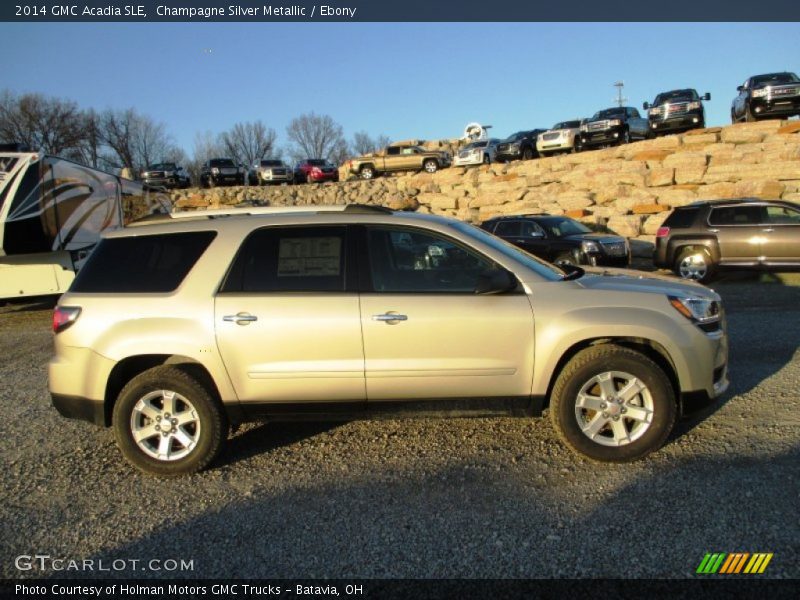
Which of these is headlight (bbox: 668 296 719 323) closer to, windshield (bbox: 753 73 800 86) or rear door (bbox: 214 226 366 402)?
rear door (bbox: 214 226 366 402)

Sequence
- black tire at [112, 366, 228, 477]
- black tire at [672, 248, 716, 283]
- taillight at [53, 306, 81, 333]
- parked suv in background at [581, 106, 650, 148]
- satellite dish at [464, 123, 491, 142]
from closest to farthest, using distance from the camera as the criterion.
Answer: black tire at [112, 366, 228, 477], taillight at [53, 306, 81, 333], black tire at [672, 248, 716, 283], parked suv in background at [581, 106, 650, 148], satellite dish at [464, 123, 491, 142]

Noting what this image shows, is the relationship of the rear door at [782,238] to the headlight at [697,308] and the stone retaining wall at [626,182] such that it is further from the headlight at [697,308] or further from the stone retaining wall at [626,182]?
the headlight at [697,308]

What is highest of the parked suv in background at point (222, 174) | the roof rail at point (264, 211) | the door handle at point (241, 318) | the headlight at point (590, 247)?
the parked suv in background at point (222, 174)

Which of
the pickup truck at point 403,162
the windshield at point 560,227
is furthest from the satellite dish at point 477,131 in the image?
the windshield at point 560,227

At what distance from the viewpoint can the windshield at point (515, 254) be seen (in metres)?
4.23

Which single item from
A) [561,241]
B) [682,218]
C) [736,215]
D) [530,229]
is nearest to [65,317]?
[561,241]

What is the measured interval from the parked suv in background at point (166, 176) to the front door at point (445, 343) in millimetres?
29697

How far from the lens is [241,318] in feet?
13.1

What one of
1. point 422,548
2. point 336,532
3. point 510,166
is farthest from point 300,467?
point 510,166

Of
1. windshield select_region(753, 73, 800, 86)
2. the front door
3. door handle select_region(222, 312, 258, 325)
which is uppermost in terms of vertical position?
windshield select_region(753, 73, 800, 86)

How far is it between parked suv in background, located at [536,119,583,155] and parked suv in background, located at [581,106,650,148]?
474 mm

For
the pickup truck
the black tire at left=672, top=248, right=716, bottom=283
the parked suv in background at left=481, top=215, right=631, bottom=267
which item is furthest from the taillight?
the pickup truck

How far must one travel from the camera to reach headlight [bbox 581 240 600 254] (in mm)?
12509

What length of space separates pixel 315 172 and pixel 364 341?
2961 cm
